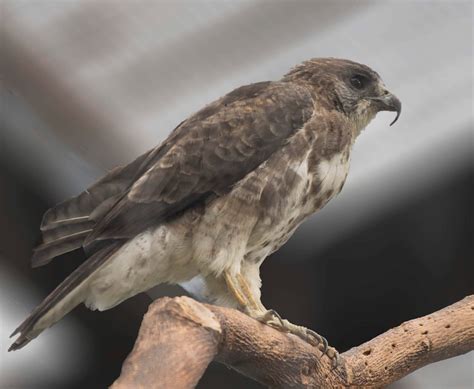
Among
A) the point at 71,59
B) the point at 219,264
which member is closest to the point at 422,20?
the point at 71,59

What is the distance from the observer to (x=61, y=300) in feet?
14.2

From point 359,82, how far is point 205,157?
1.06 meters

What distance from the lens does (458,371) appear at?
7797mm

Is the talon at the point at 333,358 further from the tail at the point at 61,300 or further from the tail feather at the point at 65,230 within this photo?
the tail feather at the point at 65,230

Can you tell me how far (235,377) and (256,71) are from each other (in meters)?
1.84

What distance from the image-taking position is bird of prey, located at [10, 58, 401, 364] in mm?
4480

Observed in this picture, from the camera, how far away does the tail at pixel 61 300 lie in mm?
4234

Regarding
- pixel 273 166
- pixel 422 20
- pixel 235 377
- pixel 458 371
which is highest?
pixel 422 20

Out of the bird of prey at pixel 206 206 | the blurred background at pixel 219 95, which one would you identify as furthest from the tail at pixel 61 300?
the blurred background at pixel 219 95

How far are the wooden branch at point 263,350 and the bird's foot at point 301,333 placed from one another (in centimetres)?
3

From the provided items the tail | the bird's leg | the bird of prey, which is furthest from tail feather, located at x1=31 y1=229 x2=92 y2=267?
the bird's leg

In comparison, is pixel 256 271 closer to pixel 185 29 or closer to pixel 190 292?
pixel 190 292

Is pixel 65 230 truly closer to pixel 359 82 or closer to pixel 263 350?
pixel 263 350

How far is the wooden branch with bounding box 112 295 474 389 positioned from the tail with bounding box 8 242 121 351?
0.80 m
